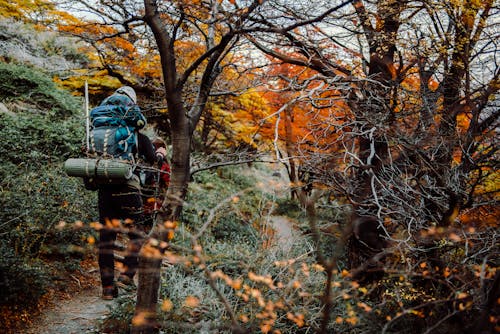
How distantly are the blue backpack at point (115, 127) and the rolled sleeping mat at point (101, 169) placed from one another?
15 centimetres

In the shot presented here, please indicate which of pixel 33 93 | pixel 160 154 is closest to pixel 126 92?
pixel 160 154

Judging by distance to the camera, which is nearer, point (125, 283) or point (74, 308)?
point (74, 308)

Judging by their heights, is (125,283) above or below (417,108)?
below

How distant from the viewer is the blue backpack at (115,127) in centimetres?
342

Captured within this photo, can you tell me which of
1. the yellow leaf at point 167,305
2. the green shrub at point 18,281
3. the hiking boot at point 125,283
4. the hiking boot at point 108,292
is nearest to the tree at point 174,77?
the yellow leaf at point 167,305

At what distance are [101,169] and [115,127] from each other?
49 cm

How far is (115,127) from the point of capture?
348 cm

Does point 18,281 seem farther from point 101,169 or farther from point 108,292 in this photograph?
point 101,169

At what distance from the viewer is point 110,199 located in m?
3.71

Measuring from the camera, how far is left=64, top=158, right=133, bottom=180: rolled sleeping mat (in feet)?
10.6

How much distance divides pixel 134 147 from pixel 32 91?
6.33 metres

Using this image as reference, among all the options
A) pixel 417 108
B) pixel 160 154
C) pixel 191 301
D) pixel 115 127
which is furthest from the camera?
pixel 417 108

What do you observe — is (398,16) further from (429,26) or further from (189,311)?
(189,311)

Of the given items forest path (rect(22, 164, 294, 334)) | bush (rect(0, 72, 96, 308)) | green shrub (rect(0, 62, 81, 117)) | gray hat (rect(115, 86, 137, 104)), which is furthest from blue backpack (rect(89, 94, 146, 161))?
green shrub (rect(0, 62, 81, 117))
